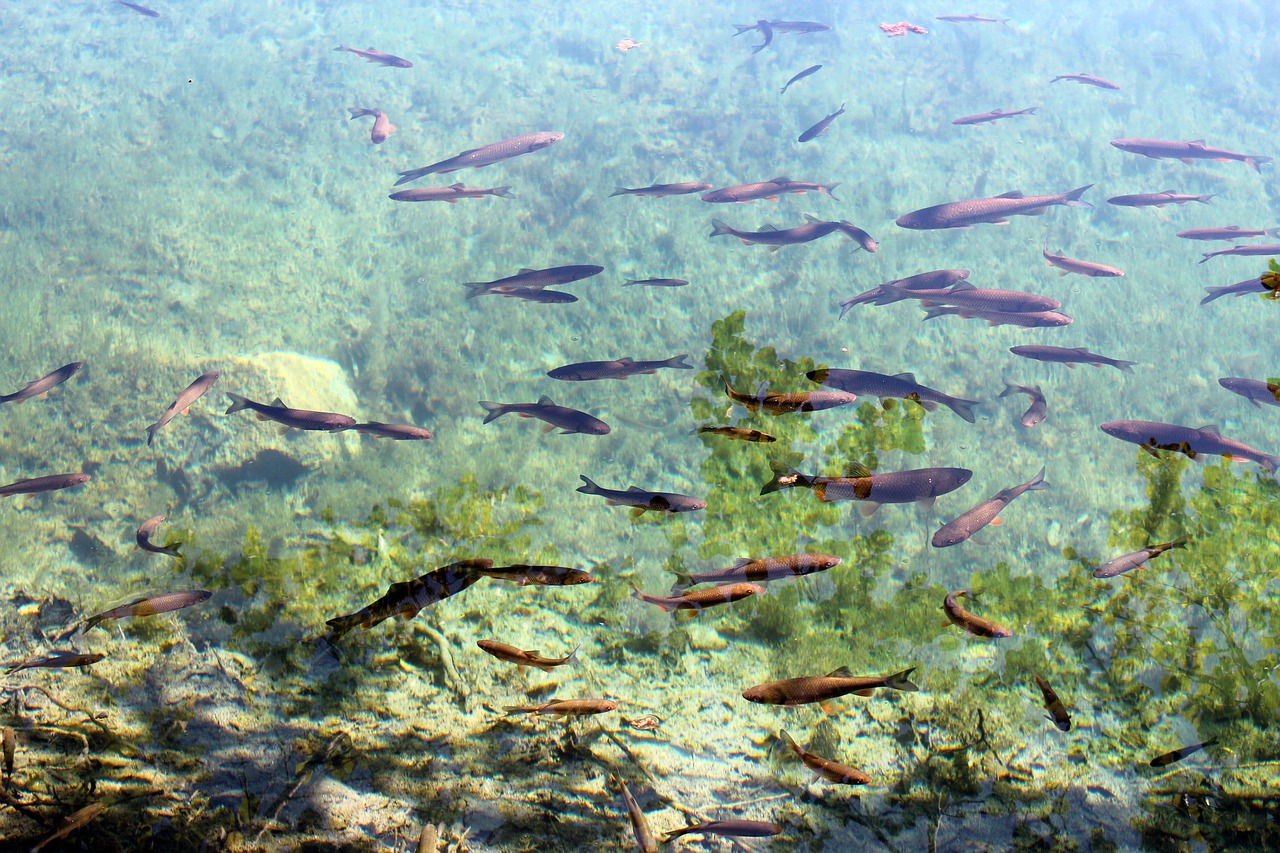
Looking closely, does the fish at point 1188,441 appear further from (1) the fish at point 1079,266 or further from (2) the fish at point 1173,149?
(2) the fish at point 1173,149

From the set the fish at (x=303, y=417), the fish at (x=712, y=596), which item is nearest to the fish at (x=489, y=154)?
the fish at (x=303, y=417)

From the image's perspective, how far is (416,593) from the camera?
1.97m

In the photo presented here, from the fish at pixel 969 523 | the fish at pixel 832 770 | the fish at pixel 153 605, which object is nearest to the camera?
the fish at pixel 832 770

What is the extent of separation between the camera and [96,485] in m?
6.39

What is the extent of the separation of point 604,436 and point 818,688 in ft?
19.7

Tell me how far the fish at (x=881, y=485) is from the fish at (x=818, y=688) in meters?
0.77

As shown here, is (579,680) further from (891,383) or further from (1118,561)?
(1118,561)

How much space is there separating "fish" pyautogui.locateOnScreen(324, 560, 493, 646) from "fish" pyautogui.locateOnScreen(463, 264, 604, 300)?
332cm

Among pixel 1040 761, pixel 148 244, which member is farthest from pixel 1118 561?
pixel 148 244

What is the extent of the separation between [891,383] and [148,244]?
11.2 metres

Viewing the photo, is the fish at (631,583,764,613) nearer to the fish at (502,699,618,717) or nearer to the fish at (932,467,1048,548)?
the fish at (502,699,618,717)

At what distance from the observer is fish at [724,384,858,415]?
2.70m

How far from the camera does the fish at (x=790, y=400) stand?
8.85 feet

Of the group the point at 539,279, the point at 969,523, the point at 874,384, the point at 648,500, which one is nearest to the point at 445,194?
the point at 539,279
